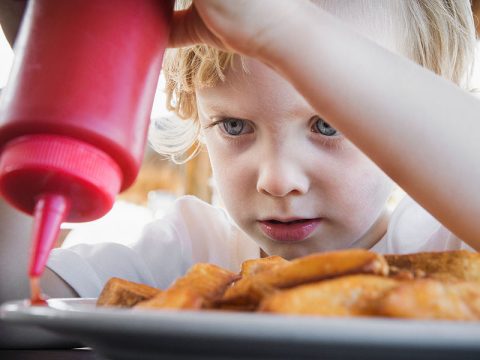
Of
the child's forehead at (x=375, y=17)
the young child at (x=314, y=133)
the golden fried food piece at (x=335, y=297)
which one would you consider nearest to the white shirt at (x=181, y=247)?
the young child at (x=314, y=133)

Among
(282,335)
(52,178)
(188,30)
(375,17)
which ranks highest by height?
(375,17)

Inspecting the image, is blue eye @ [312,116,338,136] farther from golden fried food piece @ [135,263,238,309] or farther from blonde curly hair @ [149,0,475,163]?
golden fried food piece @ [135,263,238,309]

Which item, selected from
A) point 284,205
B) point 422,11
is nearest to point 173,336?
point 284,205

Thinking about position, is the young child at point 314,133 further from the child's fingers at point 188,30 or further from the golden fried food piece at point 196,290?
the golden fried food piece at point 196,290

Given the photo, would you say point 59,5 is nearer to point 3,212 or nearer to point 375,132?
point 375,132

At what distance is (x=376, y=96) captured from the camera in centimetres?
57

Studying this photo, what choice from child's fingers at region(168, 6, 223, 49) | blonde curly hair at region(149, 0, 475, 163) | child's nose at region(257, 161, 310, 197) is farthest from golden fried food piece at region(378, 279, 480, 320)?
blonde curly hair at region(149, 0, 475, 163)

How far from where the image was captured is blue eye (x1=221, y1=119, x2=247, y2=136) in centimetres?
98

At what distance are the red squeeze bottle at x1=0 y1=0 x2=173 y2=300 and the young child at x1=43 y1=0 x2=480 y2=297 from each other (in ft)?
0.35

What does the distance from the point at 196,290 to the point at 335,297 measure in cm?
11

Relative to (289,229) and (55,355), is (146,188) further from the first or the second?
(55,355)

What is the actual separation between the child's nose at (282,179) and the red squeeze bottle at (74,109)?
1.21 ft

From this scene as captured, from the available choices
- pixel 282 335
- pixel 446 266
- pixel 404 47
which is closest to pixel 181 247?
pixel 404 47

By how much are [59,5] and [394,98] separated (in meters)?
0.34
